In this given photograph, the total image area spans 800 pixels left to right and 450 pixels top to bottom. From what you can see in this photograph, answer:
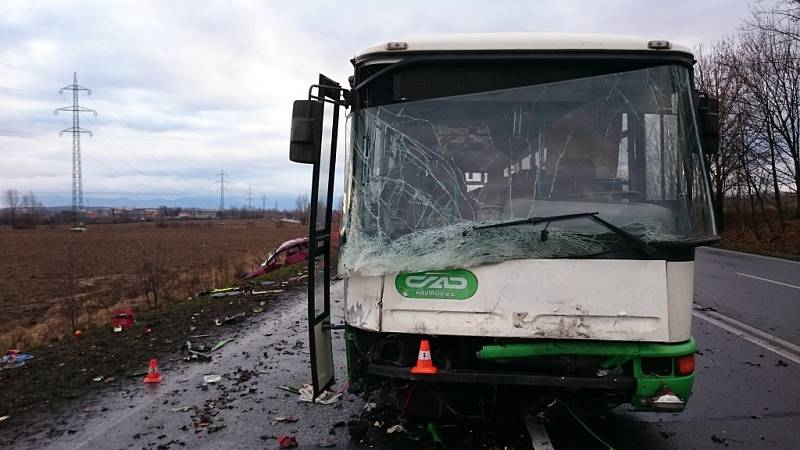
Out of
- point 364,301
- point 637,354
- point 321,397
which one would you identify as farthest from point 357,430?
point 637,354

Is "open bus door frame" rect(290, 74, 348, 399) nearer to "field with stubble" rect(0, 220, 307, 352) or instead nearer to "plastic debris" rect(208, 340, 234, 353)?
"field with stubble" rect(0, 220, 307, 352)

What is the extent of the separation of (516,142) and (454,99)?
0.49m

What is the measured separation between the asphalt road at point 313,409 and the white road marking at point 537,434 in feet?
0.07

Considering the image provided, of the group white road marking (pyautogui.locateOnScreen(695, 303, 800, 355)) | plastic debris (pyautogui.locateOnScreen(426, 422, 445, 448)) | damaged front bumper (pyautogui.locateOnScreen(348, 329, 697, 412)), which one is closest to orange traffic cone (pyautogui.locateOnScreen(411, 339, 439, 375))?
damaged front bumper (pyautogui.locateOnScreen(348, 329, 697, 412))

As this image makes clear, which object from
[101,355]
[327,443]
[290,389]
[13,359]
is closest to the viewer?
[327,443]

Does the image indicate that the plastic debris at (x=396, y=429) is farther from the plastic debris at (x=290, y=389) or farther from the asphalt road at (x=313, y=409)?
the plastic debris at (x=290, y=389)

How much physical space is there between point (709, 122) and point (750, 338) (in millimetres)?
4828

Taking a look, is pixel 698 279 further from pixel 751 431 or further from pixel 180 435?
pixel 180 435

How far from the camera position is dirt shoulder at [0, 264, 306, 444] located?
17.3 ft

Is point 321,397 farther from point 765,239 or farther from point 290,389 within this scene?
point 765,239

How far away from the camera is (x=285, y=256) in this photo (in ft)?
61.9

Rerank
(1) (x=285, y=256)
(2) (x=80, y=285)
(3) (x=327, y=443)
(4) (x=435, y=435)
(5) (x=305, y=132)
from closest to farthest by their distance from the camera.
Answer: (5) (x=305, y=132) → (4) (x=435, y=435) → (3) (x=327, y=443) → (1) (x=285, y=256) → (2) (x=80, y=285)

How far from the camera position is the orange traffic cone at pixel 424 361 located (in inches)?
136

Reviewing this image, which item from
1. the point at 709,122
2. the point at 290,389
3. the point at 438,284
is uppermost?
the point at 709,122
